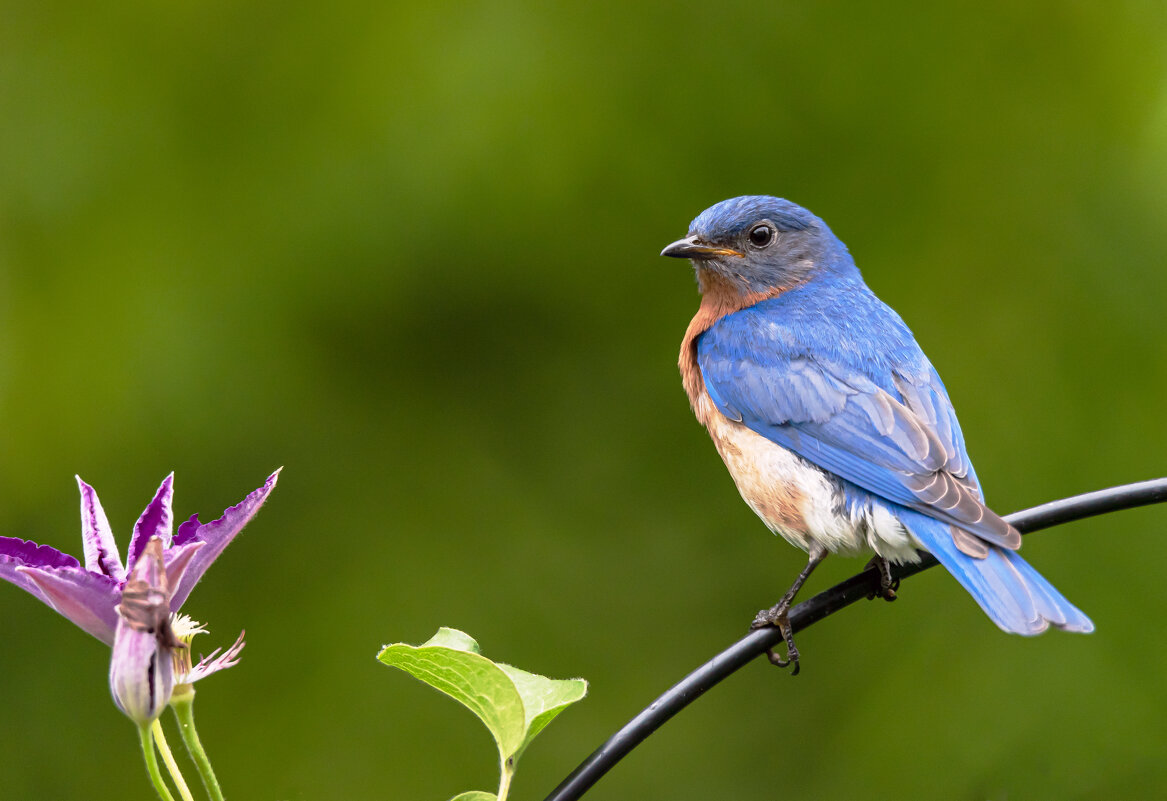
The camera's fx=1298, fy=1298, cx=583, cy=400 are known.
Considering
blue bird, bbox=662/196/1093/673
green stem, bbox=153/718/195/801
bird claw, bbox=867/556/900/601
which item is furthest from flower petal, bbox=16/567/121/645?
bird claw, bbox=867/556/900/601

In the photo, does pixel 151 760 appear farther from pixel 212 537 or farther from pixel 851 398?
pixel 851 398

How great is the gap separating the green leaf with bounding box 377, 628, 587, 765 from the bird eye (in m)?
2.22

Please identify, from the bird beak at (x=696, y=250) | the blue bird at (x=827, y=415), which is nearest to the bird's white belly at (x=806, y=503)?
the blue bird at (x=827, y=415)

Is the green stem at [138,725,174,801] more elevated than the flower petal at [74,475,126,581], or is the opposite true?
the flower petal at [74,475,126,581]

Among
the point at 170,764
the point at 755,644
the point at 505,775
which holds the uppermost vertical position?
the point at 170,764

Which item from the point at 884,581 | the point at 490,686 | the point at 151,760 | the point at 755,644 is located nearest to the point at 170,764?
the point at 151,760

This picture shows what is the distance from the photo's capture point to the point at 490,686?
155cm

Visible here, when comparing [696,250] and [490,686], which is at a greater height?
[696,250]

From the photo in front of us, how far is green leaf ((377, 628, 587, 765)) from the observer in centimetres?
150

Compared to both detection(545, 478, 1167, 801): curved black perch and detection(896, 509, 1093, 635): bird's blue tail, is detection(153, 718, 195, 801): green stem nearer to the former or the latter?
detection(545, 478, 1167, 801): curved black perch

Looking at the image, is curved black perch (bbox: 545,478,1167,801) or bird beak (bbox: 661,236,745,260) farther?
bird beak (bbox: 661,236,745,260)

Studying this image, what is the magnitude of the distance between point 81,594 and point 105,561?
8 cm

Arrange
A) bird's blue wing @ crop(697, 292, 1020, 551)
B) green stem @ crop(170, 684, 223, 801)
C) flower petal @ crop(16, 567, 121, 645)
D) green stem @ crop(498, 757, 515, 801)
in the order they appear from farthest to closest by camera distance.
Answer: bird's blue wing @ crop(697, 292, 1020, 551) < green stem @ crop(498, 757, 515, 801) < green stem @ crop(170, 684, 223, 801) < flower petal @ crop(16, 567, 121, 645)

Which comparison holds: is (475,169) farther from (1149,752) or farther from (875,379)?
(1149,752)
